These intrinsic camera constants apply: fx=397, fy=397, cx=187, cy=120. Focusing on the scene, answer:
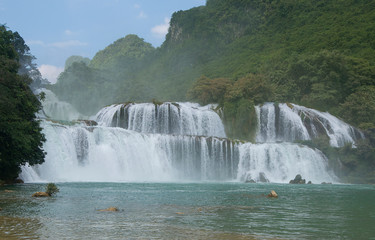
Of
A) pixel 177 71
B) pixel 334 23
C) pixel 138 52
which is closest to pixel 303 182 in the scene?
pixel 334 23

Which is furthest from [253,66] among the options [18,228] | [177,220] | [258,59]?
[18,228]

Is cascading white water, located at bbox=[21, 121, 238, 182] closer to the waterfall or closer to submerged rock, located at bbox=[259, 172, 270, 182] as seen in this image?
the waterfall

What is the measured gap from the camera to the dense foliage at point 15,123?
66.3ft

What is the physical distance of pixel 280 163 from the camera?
3816 cm

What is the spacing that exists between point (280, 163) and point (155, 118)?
15044mm

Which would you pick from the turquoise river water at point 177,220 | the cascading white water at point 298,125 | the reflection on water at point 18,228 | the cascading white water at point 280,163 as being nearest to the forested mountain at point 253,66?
the cascading white water at point 298,125

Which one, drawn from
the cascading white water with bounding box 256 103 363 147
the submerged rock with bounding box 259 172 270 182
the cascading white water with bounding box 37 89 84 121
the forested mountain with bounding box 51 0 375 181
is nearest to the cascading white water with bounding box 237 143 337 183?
the submerged rock with bounding box 259 172 270 182

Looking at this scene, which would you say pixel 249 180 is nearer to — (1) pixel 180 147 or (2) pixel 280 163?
(2) pixel 280 163

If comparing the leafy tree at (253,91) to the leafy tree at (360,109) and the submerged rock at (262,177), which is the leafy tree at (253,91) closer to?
the leafy tree at (360,109)

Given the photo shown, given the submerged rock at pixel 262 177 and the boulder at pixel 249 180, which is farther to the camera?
the submerged rock at pixel 262 177

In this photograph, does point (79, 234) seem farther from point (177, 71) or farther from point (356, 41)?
point (177, 71)

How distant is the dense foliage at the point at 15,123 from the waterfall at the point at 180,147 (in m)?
3.98

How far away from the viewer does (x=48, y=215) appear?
37.6 feet

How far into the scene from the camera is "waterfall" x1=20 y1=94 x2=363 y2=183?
1246 inches
